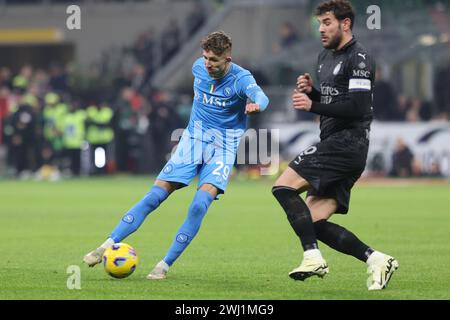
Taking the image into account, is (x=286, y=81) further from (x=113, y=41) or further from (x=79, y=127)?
(x=113, y=41)

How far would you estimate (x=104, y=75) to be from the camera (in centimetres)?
3819

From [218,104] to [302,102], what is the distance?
1.52 metres

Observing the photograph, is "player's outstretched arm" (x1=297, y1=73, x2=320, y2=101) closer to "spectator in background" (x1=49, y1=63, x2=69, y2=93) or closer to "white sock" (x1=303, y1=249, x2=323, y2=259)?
"white sock" (x1=303, y1=249, x2=323, y2=259)

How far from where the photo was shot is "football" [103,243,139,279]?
1009cm

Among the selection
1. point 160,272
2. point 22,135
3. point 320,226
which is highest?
point 320,226

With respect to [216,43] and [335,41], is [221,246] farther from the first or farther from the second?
[335,41]

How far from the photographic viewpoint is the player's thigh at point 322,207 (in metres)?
9.86

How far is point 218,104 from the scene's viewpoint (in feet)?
35.2

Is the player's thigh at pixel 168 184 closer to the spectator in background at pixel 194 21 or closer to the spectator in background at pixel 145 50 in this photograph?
the spectator in background at pixel 145 50

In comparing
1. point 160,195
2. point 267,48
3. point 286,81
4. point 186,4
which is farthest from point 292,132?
point 160,195

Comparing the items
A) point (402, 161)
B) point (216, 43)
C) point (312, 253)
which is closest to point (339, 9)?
point (216, 43)

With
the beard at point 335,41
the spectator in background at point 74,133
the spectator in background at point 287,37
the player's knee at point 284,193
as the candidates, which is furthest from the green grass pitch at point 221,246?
the spectator in background at point 287,37

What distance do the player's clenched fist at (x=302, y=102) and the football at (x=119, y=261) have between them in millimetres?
1943

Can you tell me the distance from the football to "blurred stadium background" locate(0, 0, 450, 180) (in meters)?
19.0
